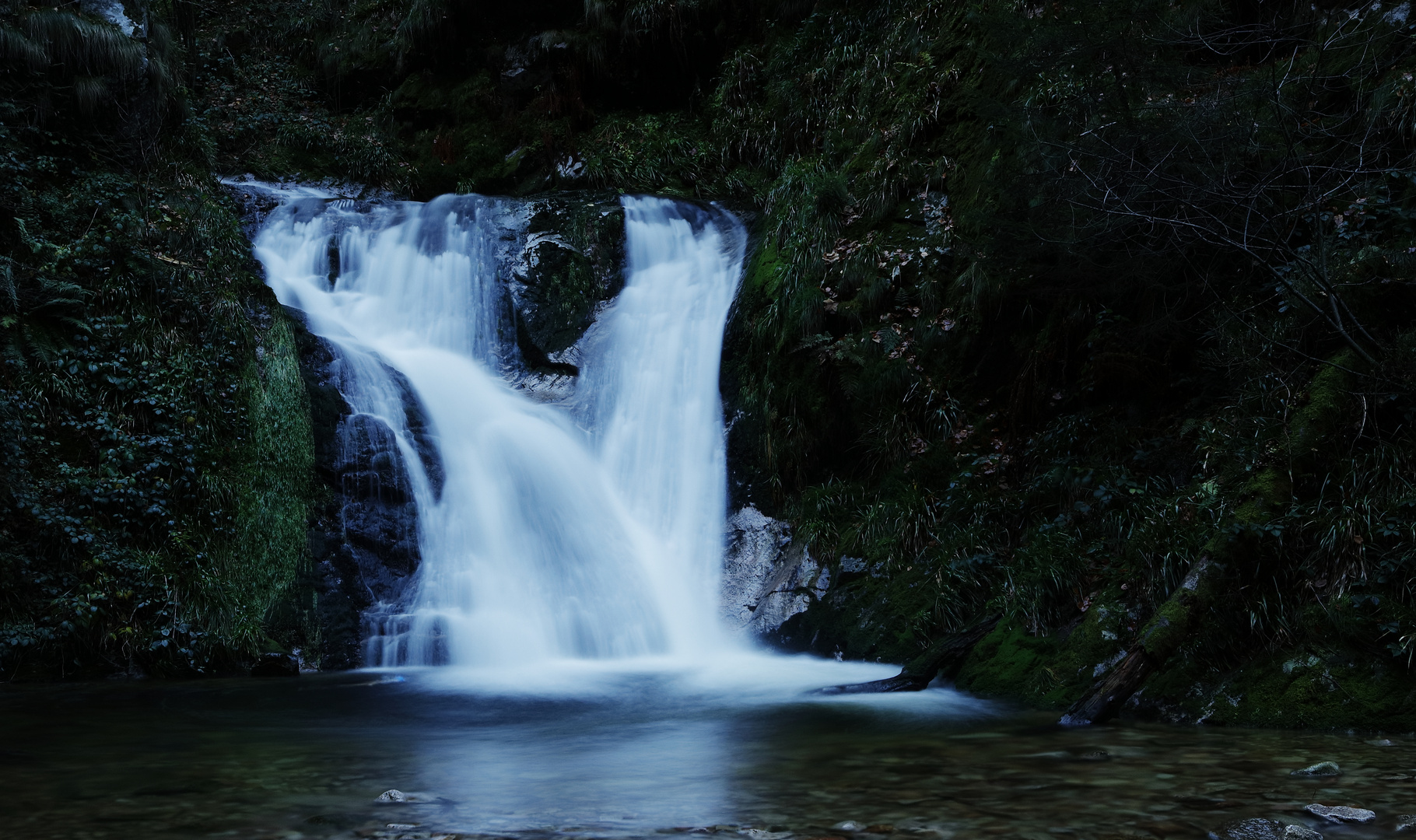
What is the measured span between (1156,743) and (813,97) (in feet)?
36.9

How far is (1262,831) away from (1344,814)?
0.37m

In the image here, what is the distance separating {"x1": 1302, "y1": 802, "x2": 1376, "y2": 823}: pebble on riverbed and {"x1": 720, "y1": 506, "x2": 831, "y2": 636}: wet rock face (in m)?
5.41

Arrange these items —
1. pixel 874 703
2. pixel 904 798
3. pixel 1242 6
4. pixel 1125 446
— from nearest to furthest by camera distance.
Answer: pixel 904 798
pixel 874 703
pixel 1125 446
pixel 1242 6

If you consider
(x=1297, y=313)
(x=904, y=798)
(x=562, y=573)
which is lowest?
(x=904, y=798)

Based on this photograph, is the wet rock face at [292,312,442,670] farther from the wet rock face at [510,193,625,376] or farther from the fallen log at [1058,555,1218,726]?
the fallen log at [1058,555,1218,726]

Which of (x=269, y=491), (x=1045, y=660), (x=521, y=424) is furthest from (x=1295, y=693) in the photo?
(x=269, y=491)

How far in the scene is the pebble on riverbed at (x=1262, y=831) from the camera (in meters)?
2.89

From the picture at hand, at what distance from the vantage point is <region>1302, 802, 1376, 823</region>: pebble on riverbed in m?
3.04

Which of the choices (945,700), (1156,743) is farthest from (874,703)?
(1156,743)

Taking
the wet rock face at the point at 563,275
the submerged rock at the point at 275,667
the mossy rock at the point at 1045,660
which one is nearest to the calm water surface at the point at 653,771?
the mossy rock at the point at 1045,660

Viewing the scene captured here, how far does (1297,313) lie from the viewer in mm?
6098

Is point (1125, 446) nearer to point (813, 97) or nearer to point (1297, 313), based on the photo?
point (1297, 313)

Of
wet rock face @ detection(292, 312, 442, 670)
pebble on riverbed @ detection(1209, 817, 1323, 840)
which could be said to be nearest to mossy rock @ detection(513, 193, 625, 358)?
wet rock face @ detection(292, 312, 442, 670)

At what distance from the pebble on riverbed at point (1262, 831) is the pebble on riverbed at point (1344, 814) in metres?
0.16
